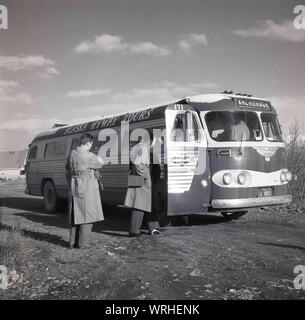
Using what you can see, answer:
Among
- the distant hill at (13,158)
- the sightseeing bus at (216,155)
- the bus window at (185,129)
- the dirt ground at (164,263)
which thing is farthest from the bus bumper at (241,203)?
the distant hill at (13,158)

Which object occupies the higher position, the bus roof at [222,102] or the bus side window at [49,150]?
the bus roof at [222,102]

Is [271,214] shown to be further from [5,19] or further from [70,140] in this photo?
[5,19]

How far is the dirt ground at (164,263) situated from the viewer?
182 inches

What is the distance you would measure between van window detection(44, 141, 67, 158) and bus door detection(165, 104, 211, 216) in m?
5.35

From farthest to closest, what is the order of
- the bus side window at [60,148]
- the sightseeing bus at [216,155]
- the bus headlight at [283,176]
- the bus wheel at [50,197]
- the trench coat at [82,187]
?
the bus wheel at [50,197] < the bus side window at [60,148] < the bus headlight at [283,176] < the sightseeing bus at [216,155] < the trench coat at [82,187]

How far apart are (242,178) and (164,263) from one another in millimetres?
3018

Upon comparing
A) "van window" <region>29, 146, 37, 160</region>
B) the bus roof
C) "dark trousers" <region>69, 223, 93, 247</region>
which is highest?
the bus roof

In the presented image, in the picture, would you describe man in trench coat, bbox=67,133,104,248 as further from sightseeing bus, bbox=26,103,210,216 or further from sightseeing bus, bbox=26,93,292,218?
sightseeing bus, bbox=26,103,210,216

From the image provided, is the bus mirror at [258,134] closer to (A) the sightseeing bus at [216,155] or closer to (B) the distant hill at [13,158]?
(A) the sightseeing bus at [216,155]

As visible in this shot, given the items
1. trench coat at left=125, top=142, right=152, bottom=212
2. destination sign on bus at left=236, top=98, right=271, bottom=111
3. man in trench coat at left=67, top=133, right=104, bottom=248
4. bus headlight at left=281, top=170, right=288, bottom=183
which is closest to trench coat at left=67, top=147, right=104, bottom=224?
man in trench coat at left=67, top=133, right=104, bottom=248

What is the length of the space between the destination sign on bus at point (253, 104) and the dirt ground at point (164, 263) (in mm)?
2657

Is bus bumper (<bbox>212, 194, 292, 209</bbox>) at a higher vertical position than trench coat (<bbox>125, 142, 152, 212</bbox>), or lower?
lower

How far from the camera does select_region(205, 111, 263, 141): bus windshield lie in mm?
8234
